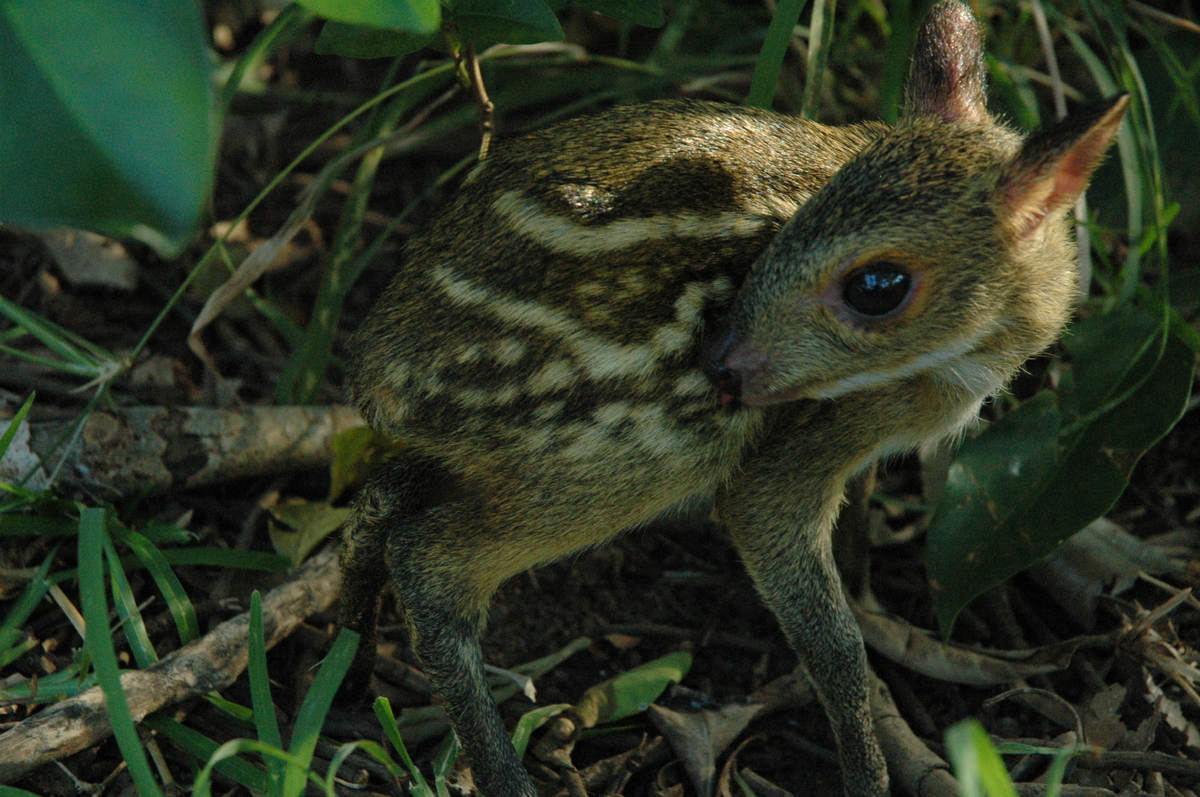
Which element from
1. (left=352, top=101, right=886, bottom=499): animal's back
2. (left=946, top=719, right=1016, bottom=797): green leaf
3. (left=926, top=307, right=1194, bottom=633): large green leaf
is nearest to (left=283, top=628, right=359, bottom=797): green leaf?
(left=352, top=101, right=886, bottom=499): animal's back

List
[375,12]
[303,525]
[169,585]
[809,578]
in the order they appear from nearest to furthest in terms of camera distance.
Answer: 1. [375,12]
2. [169,585]
3. [809,578]
4. [303,525]

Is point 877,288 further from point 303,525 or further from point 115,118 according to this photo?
point 303,525

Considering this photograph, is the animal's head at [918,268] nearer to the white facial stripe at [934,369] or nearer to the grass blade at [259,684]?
the white facial stripe at [934,369]

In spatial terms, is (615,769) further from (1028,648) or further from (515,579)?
(1028,648)

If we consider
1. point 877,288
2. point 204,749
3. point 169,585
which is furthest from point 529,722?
point 877,288

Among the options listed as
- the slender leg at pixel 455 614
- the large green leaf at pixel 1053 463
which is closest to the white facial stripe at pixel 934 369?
the large green leaf at pixel 1053 463

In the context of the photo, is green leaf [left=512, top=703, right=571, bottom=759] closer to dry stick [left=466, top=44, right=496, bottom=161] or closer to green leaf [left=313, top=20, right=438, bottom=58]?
dry stick [left=466, top=44, right=496, bottom=161]

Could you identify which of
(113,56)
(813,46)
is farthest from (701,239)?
(113,56)
